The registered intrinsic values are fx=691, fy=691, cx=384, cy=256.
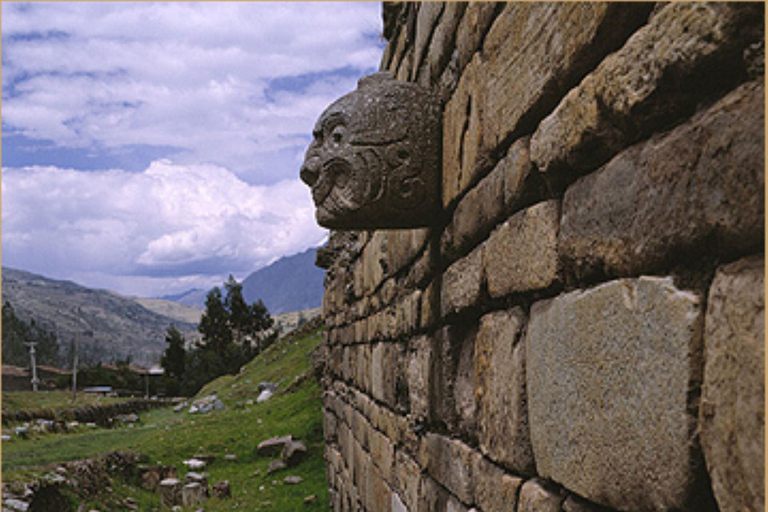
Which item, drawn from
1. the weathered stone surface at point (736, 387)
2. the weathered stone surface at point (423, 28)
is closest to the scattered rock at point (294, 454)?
the weathered stone surface at point (423, 28)

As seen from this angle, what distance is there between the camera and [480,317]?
257 cm

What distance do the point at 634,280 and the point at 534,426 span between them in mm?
690

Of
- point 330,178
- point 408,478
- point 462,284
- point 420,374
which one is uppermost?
point 330,178

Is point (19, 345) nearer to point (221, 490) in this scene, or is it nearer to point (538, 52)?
point (221, 490)

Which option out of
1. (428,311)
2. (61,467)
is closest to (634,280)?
(428,311)

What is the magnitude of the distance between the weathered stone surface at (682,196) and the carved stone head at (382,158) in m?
1.42

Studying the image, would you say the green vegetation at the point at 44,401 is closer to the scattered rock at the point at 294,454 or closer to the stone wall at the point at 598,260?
the scattered rock at the point at 294,454

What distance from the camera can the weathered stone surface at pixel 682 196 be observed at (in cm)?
103

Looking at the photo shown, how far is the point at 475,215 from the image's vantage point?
2.51 meters

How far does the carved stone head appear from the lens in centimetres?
295

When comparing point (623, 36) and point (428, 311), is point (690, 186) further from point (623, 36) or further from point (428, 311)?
point (428, 311)

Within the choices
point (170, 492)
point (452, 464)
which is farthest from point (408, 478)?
point (170, 492)

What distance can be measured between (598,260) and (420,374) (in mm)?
1986

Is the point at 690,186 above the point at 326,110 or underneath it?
underneath
